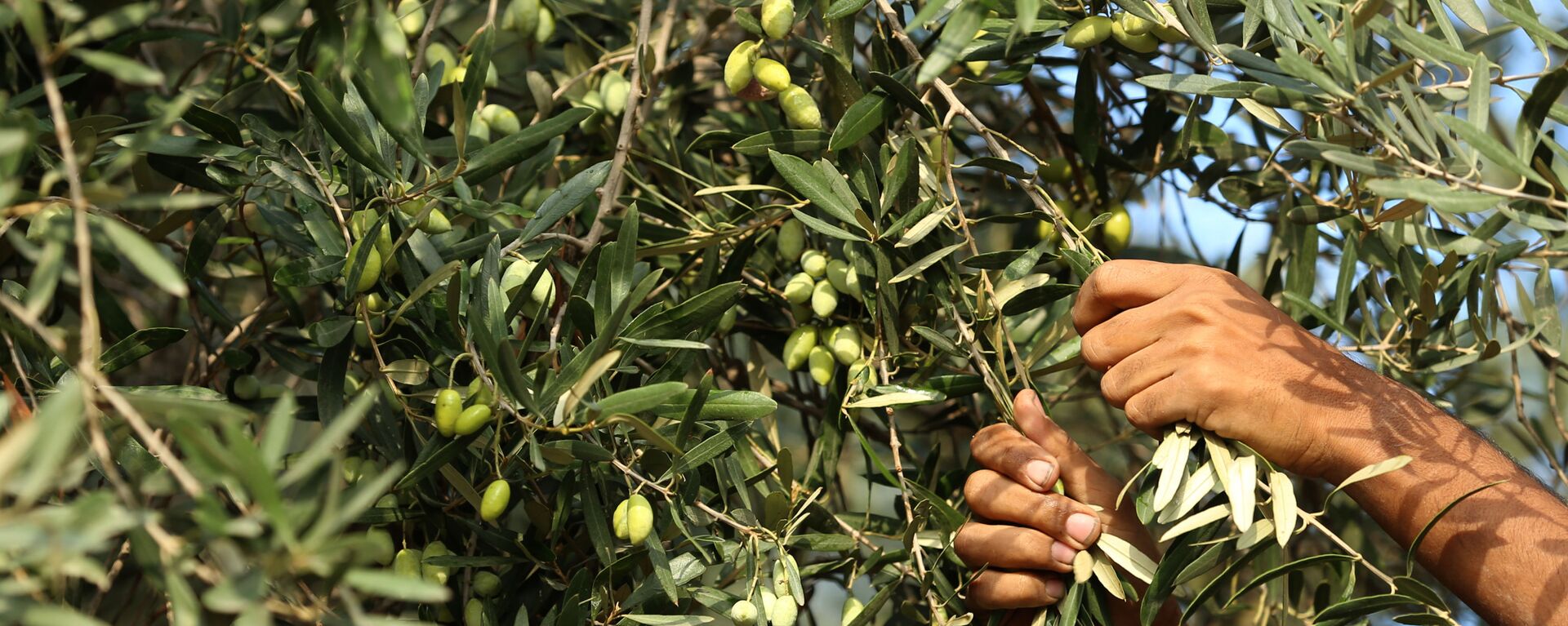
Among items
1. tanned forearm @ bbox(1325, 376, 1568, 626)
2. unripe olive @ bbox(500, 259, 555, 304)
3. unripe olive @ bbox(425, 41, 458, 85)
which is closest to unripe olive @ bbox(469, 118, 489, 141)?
unripe olive @ bbox(425, 41, 458, 85)

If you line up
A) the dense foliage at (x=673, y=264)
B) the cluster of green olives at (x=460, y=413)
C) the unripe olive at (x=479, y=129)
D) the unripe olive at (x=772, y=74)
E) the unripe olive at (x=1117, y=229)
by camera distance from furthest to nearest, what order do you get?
the unripe olive at (x=1117, y=229), the unripe olive at (x=479, y=129), the unripe olive at (x=772, y=74), the cluster of green olives at (x=460, y=413), the dense foliage at (x=673, y=264)

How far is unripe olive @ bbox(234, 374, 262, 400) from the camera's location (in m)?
1.23

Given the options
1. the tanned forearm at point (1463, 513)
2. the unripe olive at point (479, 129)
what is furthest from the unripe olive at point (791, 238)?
the tanned forearm at point (1463, 513)

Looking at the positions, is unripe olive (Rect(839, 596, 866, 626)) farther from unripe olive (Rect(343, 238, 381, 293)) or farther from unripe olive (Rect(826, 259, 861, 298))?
unripe olive (Rect(343, 238, 381, 293))

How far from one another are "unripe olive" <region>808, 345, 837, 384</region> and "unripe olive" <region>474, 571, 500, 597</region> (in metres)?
0.39

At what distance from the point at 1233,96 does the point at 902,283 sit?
1.20 ft

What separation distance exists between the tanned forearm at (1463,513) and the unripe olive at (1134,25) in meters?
0.42

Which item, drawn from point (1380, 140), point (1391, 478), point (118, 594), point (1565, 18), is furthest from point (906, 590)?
point (1565, 18)

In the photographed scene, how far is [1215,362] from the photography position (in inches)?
41.3

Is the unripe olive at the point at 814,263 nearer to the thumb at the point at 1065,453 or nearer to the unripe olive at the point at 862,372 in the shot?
the unripe olive at the point at 862,372

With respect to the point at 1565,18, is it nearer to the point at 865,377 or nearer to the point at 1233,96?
the point at 1233,96

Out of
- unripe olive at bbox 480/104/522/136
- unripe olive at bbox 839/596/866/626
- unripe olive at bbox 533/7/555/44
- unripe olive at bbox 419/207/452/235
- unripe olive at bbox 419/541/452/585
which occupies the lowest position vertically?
unripe olive at bbox 839/596/866/626

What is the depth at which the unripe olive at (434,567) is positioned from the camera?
3.55ft

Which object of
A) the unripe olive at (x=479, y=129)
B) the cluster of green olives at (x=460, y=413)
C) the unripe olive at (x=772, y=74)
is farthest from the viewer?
the unripe olive at (x=479, y=129)
